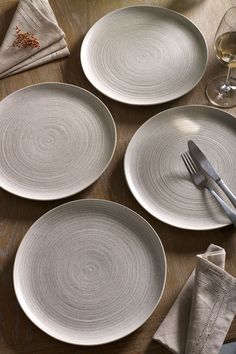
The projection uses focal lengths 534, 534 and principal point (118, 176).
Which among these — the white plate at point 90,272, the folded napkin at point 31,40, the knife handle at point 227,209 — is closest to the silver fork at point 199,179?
the knife handle at point 227,209

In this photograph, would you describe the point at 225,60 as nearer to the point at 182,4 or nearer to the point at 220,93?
the point at 220,93

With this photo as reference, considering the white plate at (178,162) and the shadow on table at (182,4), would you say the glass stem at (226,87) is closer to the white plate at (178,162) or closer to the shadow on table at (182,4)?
the white plate at (178,162)

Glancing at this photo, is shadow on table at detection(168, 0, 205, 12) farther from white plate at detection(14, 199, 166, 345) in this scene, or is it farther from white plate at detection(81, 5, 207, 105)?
white plate at detection(14, 199, 166, 345)

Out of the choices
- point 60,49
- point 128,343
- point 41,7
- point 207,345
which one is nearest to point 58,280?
point 128,343

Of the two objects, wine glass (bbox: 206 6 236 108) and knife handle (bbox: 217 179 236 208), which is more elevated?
wine glass (bbox: 206 6 236 108)

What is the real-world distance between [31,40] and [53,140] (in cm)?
28

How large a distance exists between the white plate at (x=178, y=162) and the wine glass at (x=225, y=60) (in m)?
0.06

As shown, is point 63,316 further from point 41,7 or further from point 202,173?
point 41,7

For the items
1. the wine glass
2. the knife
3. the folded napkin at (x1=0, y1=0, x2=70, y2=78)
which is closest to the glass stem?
the wine glass

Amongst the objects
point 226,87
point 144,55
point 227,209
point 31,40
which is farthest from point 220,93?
point 31,40

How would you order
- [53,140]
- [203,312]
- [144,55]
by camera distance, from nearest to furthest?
[203,312]
[53,140]
[144,55]

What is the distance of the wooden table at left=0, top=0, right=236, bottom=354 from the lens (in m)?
0.91

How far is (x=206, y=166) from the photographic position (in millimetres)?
1051

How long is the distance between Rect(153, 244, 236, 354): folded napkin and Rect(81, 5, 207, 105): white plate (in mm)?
407
